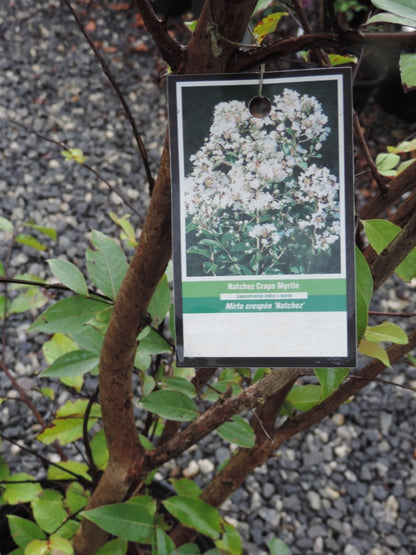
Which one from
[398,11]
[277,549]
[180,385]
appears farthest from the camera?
[277,549]

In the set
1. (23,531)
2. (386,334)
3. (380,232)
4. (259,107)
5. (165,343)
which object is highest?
(259,107)

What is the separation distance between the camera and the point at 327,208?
1.86 ft

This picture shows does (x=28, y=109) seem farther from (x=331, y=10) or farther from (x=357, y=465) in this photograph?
(x=331, y=10)

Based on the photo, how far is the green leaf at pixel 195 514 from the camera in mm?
871

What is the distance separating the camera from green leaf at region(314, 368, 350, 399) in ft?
2.04

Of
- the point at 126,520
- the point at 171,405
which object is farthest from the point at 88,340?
the point at 126,520

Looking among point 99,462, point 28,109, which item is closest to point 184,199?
point 99,462

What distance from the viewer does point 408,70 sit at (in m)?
0.44

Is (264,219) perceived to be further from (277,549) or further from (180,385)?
(277,549)

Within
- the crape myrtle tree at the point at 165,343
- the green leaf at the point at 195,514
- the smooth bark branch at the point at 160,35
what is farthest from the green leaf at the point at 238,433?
the smooth bark branch at the point at 160,35

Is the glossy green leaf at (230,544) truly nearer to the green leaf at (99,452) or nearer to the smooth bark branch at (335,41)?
the green leaf at (99,452)

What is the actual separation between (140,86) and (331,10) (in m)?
2.61

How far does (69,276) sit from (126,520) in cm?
36

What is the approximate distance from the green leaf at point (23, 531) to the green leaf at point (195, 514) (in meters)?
0.30
